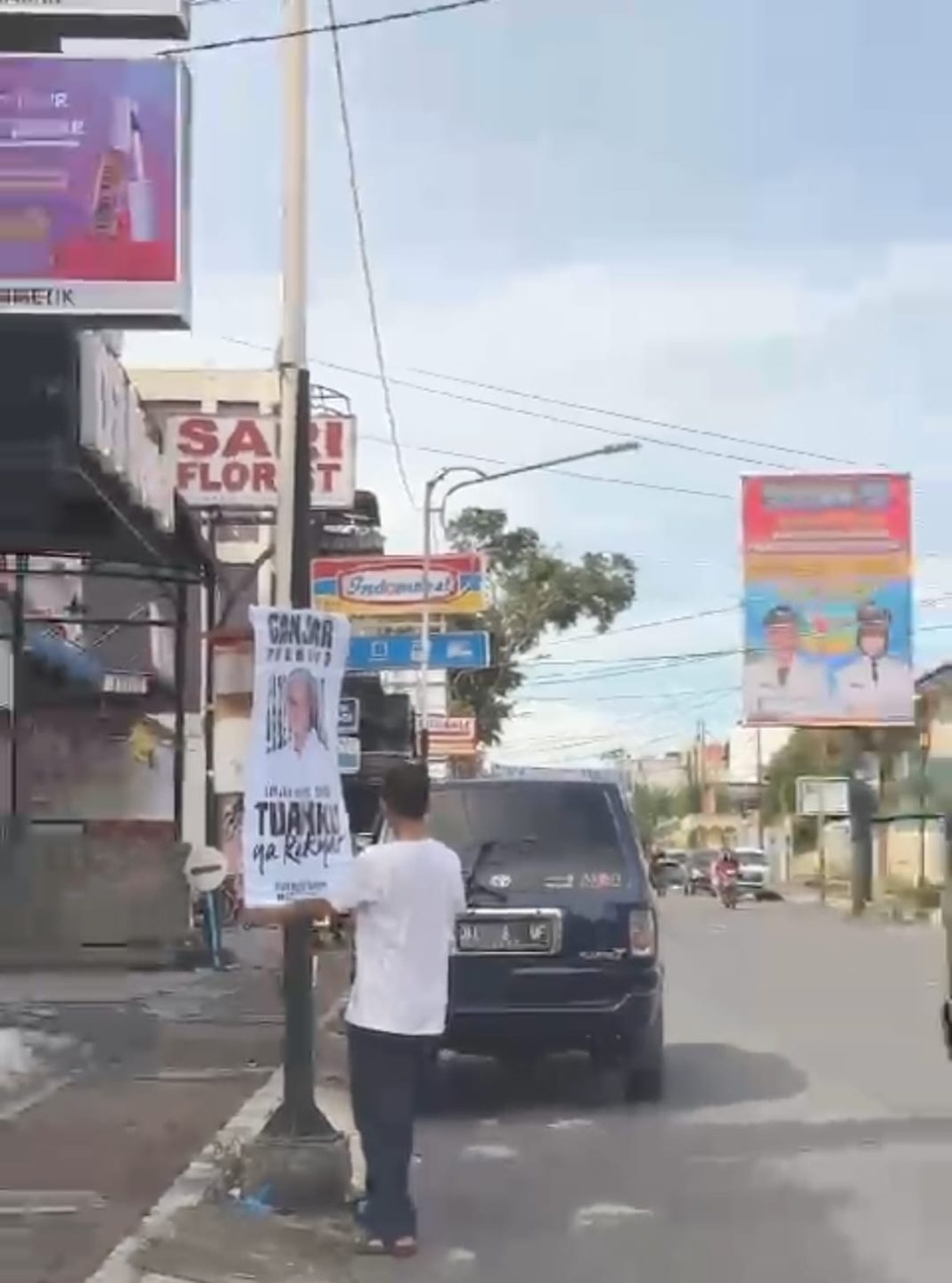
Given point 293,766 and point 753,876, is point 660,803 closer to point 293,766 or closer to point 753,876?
point 753,876

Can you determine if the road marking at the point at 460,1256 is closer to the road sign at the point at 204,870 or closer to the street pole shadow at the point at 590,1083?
the street pole shadow at the point at 590,1083

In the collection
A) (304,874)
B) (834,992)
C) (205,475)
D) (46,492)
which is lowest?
(834,992)

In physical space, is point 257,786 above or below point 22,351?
below

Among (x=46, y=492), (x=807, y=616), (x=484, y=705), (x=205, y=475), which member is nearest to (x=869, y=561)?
(x=807, y=616)

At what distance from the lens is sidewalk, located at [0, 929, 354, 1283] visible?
855 cm

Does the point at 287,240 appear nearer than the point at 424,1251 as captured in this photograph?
No

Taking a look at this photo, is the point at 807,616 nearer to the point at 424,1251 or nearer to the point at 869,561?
the point at 869,561

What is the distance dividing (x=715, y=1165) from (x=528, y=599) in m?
48.2

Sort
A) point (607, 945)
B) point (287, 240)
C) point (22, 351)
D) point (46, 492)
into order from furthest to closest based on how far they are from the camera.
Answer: point (46, 492), point (22, 351), point (607, 945), point (287, 240)

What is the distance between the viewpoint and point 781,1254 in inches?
324

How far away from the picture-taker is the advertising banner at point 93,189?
43.8ft

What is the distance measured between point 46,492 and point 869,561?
32825mm

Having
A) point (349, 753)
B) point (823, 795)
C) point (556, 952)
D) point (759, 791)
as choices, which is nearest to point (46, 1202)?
point (556, 952)

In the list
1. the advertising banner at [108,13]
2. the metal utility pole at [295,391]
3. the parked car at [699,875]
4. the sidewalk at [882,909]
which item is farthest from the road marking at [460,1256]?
the parked car at [699,875]
